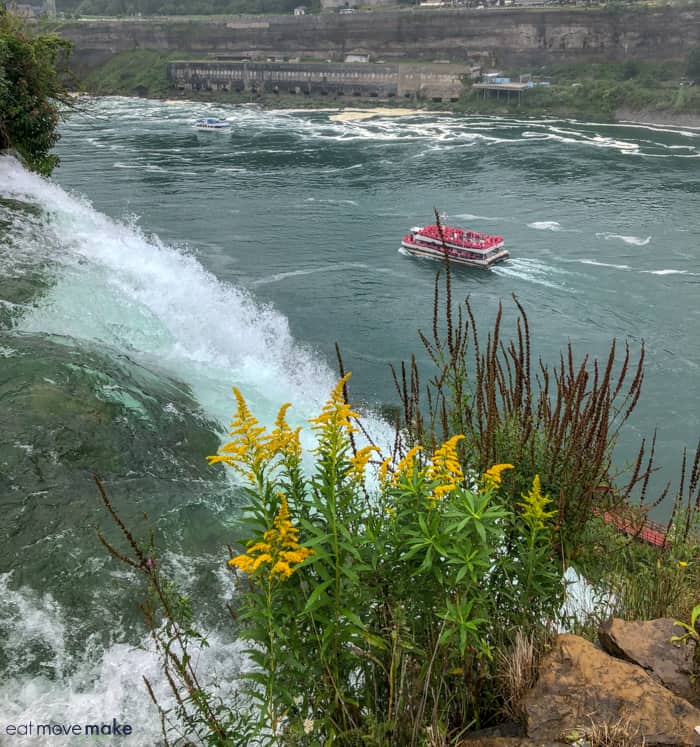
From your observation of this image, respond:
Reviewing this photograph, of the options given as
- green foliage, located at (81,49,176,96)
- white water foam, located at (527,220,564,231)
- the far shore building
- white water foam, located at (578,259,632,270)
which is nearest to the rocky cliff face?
green foliage, located at (81,49,176,96)

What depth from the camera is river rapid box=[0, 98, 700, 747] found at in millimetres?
6840

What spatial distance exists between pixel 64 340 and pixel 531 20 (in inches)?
3468

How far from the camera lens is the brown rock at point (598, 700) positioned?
4094 millimetres

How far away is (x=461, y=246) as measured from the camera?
32344 mm

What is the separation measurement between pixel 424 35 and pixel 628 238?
66421 millimetres

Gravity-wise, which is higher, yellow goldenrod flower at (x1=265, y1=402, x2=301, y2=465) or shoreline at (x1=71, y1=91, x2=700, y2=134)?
yellow goldenrod flower at (x1=265, y1=402, x2=301, y2=465)

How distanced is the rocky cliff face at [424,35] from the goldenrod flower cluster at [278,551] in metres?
88.5

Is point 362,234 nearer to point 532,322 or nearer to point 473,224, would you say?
point 473,224

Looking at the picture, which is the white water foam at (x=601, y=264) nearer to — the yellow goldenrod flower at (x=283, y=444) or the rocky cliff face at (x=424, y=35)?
the yellow goldenrod flower at (x=283, y=444)

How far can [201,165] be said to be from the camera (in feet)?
167

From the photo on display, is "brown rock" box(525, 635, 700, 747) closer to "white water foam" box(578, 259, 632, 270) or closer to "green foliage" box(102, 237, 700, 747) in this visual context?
"green foliage" box(102, 237, 700, 747)

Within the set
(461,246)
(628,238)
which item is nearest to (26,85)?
(461,246)

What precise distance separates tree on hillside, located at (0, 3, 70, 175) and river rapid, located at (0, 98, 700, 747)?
1.23 m

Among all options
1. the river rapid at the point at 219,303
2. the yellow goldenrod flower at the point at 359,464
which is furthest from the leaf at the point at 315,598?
the river rapid at the point at 219,303
